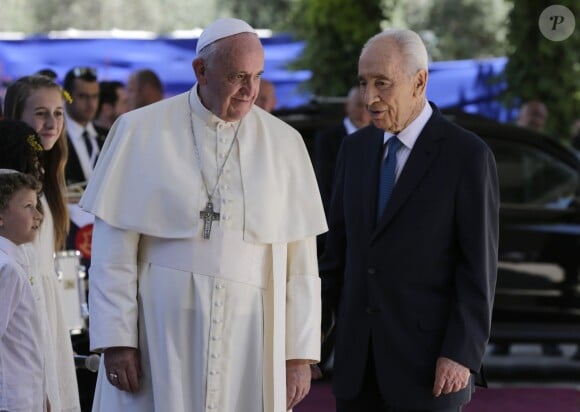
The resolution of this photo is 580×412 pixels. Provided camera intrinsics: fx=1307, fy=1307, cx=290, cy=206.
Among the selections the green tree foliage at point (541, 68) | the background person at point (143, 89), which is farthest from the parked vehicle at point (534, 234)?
the green tree foliage at point (541, 68)

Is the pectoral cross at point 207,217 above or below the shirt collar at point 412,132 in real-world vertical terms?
below

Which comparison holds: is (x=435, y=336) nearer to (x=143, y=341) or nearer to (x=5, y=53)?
(x=143, y=341)

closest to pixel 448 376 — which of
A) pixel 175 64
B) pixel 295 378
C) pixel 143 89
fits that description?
pixel 295 378

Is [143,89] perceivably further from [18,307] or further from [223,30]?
[223,30]

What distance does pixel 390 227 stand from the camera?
487 cm

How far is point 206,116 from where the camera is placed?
4641 mm

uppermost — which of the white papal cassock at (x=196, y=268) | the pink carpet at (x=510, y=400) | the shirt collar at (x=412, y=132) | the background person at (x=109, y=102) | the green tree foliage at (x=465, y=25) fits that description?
the green tree foliage at (x=465, y=25)

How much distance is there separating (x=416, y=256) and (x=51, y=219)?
1.82m

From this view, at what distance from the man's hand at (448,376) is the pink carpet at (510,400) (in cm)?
427

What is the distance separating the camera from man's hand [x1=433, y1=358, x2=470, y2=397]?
185 inches

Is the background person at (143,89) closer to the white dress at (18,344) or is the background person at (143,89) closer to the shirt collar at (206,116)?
the white dress at (18,344)

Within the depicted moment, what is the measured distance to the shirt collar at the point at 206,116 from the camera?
15.2 ft

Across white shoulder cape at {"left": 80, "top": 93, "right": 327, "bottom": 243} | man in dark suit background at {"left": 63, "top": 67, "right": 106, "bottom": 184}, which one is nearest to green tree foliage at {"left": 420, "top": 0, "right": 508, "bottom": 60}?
man in dark suit background at {"left": 63, "top": 67, "right": 106, "bottom": 184}

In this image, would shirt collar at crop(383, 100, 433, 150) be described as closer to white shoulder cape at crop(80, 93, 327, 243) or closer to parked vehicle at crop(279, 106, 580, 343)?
white shoulder cape at crop(80, 93, 327, 243)
